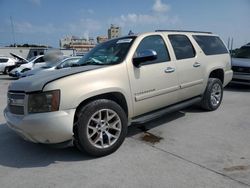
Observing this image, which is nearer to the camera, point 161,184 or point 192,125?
point 161,184

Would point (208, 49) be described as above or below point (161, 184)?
above

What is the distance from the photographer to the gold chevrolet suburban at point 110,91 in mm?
3266

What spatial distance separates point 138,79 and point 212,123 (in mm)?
2012

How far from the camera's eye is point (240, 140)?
13.5ft

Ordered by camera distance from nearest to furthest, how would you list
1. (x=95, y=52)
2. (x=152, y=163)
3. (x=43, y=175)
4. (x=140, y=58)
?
(x=43, y=175)
(x=152, y=163)
(x=140, y=58)
(x=95, y=52)

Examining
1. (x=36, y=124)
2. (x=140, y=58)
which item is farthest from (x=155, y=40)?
(x=36, y=124)

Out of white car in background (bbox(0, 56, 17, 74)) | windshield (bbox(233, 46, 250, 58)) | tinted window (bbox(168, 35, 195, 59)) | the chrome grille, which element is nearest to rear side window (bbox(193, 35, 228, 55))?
tinted window (bbox(168, 35, 195, 59))

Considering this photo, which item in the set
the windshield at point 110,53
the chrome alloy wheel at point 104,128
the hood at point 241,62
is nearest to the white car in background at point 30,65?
the hood at point 241,62

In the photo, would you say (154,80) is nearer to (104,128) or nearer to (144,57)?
(144,57)

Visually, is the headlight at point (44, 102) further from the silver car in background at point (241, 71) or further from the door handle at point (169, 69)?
the silver car in background at point (241, 71)

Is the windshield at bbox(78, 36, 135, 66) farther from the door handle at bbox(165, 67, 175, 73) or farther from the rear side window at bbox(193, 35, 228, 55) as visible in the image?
the rear side window at bbox(193, 35, 228, 55)

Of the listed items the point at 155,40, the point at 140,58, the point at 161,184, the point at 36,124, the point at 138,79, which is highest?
the point at 155,40

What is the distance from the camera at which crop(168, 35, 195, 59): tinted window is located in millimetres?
4840

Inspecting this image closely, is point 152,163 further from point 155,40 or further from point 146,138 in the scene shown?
point 155,40
